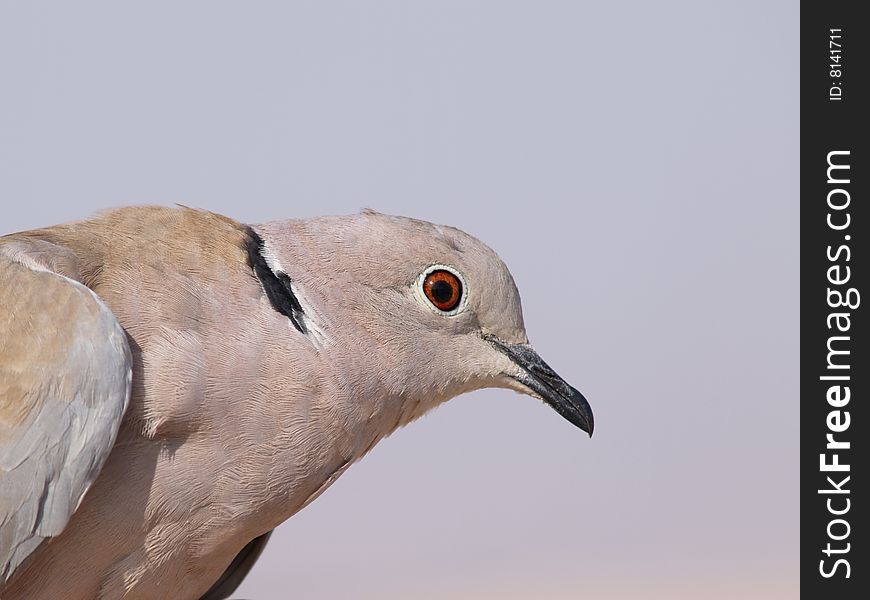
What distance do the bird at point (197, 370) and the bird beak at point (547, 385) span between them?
0.41 feet

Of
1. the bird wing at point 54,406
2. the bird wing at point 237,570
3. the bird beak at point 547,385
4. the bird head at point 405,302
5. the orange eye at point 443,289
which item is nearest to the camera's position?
the bird wing at point 54,406

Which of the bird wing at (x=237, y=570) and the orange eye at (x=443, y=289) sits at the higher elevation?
the orange eye at (x=443, y=289)

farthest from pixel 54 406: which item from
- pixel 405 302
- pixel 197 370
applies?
pixel 405 302

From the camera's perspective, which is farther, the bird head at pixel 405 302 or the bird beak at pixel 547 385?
the bird beak at pixel 547 385

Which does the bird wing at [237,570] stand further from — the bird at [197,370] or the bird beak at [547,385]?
the bird beak at [547,385]

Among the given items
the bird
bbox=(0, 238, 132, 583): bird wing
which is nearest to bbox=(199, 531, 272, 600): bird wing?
the bird

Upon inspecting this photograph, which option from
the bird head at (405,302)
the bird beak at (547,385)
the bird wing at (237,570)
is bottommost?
the bird wing at (237,570)

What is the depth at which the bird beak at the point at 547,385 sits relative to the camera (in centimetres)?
441

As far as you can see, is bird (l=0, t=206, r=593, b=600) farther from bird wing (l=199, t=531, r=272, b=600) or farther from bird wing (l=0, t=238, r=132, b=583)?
bird wing (l=199, t=531, r=272, b=600)

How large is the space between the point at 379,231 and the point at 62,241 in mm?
1073

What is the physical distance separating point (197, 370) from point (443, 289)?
37.2 inches

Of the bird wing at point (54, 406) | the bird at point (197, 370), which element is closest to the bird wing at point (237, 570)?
the bird at point (197, 370)

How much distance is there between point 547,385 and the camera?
4.46m

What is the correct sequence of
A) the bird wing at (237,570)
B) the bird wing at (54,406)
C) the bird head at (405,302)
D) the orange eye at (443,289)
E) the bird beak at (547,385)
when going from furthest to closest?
the bird wing at (237,570), the bird beak at (547,385), the orange eye at (443,289), the bird head at (405,302), the bird wing at (54,406)
